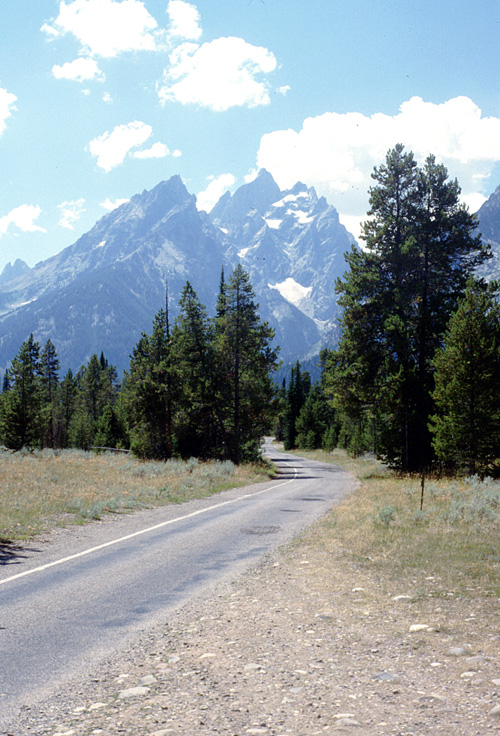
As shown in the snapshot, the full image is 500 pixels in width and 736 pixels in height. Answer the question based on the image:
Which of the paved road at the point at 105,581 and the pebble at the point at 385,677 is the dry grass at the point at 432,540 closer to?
the paved road at the point at 105,581

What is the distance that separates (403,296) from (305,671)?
24601 millimetres

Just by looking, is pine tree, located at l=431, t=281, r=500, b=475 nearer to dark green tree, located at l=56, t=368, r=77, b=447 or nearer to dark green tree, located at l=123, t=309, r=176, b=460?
dark green tree, located at l=123, t=309, r=176, b=460

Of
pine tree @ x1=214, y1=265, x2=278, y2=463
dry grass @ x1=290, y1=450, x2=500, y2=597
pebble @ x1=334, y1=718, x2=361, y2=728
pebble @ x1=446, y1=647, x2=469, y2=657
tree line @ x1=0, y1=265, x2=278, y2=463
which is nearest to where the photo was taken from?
pebble @ x1=334, y1=718, x2=361, y2=728

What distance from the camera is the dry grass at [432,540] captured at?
809 cm

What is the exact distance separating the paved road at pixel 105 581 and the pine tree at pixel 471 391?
363 inches

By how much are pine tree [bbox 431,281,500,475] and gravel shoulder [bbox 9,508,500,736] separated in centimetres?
1587

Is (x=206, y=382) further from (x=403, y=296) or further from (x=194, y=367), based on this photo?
(x=403, y=296)

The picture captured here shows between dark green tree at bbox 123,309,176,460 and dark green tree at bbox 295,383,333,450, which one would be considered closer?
dark green tree at bbox 123,309,176,460

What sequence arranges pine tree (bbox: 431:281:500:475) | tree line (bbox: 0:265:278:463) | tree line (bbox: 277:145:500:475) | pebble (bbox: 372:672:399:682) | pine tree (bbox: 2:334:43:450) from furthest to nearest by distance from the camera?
pine tree (bbox: 2:334:43:450) < tree line (bbox: 0:265:278:463) < tree line (bbox: 277:145:500:475) < pine tree (bbox: 431:281:500:475) < pebble (bbox: 372:672:399:682)

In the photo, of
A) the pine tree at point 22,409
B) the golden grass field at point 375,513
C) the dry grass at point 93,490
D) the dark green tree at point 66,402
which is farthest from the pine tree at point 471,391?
the dark green tree at point 66,402

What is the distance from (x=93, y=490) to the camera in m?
21.1

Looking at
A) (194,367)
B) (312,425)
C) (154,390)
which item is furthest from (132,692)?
(312,425)

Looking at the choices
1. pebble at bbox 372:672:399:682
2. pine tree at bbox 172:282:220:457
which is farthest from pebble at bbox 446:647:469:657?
pine tree at bbox 172:282:220:457

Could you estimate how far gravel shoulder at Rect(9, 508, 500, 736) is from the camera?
4082 mm
